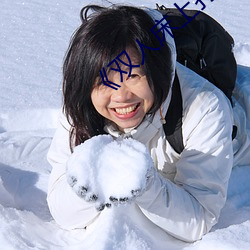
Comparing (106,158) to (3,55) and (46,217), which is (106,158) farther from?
(3,55)

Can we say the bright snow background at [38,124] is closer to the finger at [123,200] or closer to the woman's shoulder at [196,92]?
the finger at [123,200]

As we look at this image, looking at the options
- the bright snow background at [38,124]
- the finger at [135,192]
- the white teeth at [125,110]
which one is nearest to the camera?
the finger at [135,192]

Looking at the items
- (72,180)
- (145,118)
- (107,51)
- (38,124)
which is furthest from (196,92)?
(38,124)

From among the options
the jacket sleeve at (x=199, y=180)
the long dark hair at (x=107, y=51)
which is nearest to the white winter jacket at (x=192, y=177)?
the jacket sleeve at (x=199, y=180)

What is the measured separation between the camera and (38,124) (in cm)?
243

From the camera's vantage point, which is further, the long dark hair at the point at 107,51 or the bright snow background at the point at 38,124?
the bright snow background at the point at 38,124

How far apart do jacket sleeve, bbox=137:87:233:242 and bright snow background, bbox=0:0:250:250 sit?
0.05 metres

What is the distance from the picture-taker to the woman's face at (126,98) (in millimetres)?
1519

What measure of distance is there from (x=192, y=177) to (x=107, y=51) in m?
0.40

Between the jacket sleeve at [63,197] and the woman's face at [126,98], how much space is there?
0.20 m

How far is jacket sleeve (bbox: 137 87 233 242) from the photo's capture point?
1647 millimetres

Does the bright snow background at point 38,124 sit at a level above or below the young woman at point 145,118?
below

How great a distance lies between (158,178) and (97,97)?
23 cm

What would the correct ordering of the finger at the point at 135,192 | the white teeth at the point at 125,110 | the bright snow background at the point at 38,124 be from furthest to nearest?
1. the bright snow background at the point at 38,124
2. the white teeth at the point at 125,110
3. the finger at the point at 135,192
